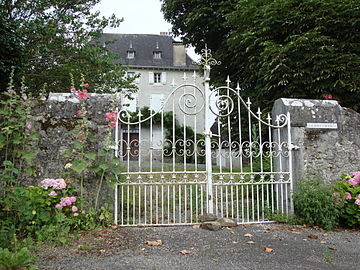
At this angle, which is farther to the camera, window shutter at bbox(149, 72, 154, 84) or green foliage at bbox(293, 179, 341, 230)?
window shutter at bbox(149, 72, 154, 84)

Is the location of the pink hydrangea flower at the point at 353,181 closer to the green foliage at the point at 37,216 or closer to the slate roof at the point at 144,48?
the green foliage at the point at 37,216

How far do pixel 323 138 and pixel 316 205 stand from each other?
3.79ft

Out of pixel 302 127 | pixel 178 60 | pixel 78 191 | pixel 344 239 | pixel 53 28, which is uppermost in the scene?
pixel 178 60

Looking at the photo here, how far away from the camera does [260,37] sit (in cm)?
838

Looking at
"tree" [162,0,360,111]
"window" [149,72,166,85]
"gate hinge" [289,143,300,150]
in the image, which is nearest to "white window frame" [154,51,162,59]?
"window" [149,72,166,85]

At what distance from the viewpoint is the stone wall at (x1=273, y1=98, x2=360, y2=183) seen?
4551 mm

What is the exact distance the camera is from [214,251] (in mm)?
3088

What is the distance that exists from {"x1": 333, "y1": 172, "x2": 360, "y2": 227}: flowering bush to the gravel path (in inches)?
11.2

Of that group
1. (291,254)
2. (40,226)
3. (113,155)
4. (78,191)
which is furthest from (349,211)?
(40,226)

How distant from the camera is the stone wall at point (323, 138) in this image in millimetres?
4551

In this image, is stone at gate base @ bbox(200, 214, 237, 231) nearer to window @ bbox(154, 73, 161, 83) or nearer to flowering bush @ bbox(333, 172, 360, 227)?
flowering bush @ bbox(333, 172, 360, 227)

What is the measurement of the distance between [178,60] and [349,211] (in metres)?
20.5

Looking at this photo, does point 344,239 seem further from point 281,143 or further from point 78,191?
point 78,191

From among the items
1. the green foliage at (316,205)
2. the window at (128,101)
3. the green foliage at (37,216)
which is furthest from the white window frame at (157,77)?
the green foliage at (37,216)
